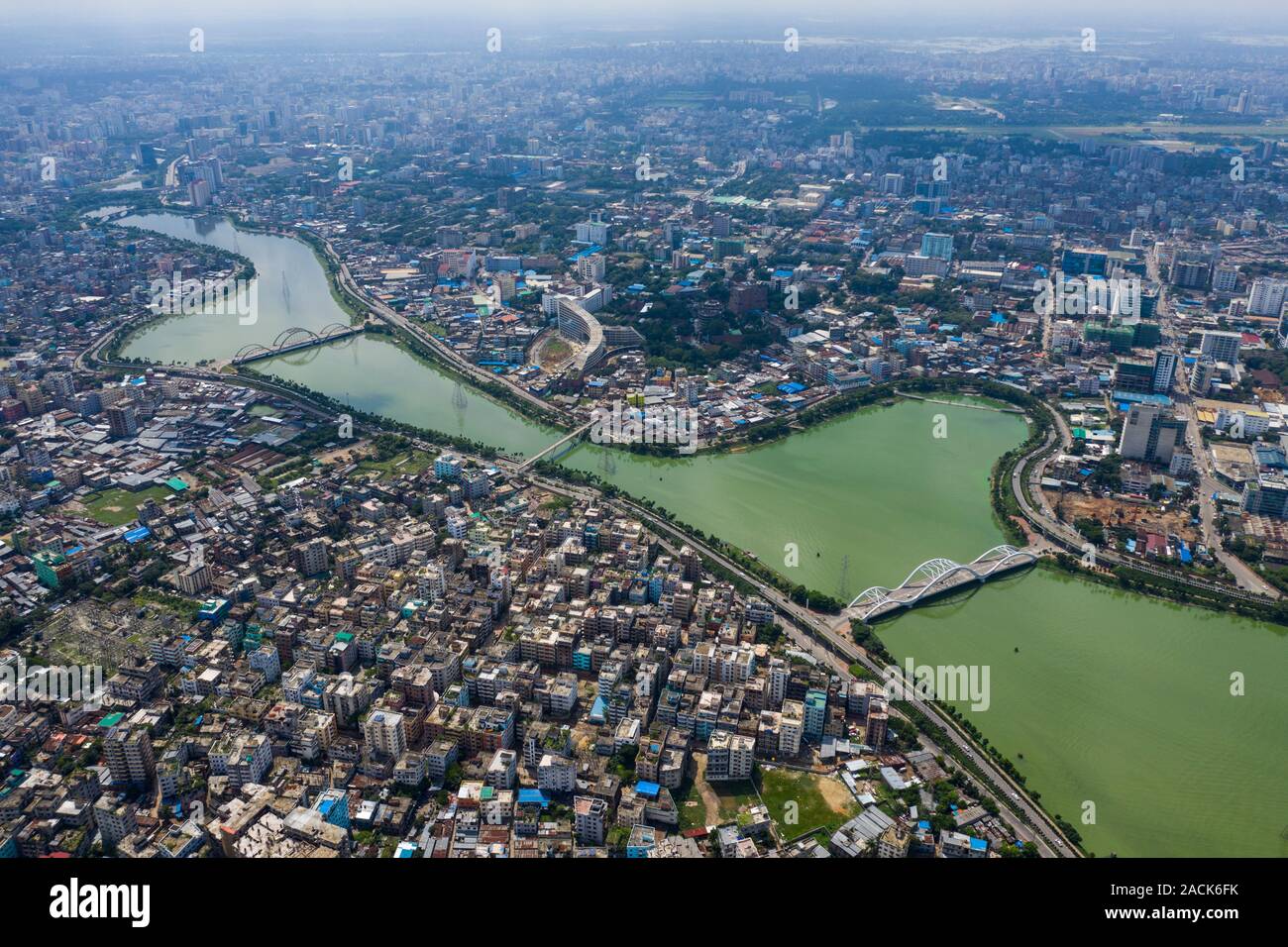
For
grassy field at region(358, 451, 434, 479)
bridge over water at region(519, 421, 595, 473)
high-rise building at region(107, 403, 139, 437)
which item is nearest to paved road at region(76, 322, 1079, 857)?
bridge over water at region(519, 421, 595, 473)

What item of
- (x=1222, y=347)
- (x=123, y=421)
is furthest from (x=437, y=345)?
(x=1222, y=347)

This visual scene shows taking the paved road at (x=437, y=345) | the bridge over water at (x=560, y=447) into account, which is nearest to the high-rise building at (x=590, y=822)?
the bridge over water at (x=560, y=447)

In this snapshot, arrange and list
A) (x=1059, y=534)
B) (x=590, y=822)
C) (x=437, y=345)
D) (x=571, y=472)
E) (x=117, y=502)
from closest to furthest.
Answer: (x=590, y=822) → (x=1059, y=534) → (x=117, y=502) → (x=571, y=472) → (x=437, y=345)

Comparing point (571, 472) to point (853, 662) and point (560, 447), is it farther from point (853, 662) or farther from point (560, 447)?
point (853, 662)

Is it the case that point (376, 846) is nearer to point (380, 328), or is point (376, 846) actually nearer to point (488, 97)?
point (380, 328)

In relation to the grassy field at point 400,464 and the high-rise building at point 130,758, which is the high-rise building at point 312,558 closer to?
the grassy field at point 400,464

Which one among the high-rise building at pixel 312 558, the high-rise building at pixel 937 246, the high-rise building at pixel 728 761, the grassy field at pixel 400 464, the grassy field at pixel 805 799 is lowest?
the grassy field at pixel 805 799
